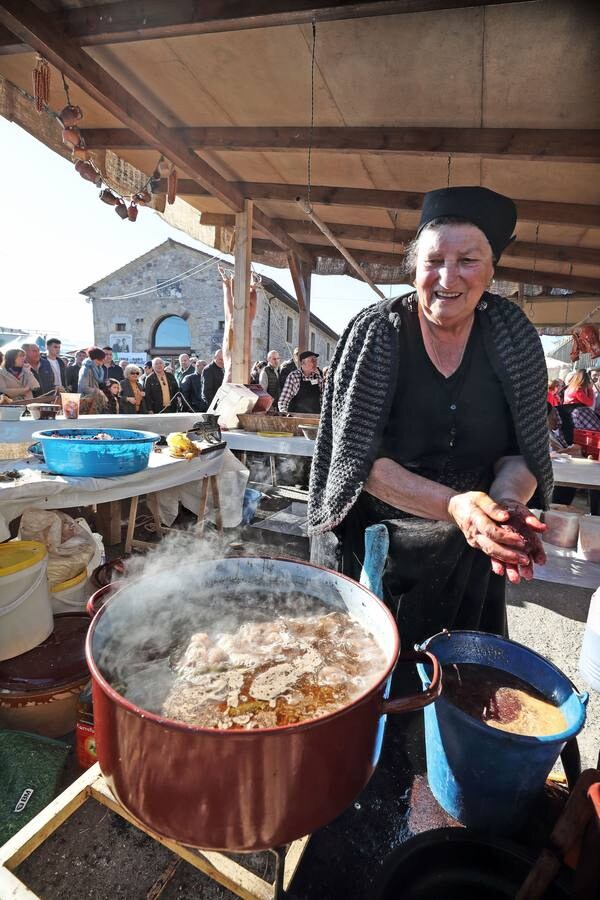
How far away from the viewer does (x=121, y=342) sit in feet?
77.7

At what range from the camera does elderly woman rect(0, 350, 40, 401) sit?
7041 mm

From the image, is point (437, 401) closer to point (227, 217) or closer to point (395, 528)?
point (395, 528)

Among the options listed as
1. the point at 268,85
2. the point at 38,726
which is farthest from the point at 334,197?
the point at 38,726

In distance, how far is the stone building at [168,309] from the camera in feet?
71.2

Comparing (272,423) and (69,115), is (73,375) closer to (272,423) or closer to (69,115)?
(272,423)

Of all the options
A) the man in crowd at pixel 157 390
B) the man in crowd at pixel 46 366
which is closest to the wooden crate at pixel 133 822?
the man in crowd at pixel 46 366

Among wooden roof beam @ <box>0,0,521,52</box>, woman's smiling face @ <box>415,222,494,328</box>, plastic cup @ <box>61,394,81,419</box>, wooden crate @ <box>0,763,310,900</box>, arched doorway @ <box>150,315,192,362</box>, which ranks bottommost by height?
wooden crate @ <box>0,763,310,900</box>

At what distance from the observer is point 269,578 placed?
5.19 feet

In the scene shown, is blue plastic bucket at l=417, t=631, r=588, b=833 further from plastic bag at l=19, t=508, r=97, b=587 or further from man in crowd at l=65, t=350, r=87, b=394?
man in crowd at l=65, t=350, r=87, b=394

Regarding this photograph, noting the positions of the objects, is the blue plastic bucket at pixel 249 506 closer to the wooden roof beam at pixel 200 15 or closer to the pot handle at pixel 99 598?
the pot handle at pixel 99 598

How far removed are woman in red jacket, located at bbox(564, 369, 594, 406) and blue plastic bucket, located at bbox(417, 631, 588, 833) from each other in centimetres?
593

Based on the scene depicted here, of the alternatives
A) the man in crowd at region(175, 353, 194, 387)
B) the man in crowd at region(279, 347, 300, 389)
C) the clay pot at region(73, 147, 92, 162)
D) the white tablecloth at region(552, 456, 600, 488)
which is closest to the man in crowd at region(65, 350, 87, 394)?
the man in crowd at region(175, 353, 194, 387)

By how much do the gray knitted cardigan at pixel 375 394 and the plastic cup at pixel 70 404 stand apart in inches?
149

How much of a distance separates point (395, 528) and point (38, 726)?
2.11m
